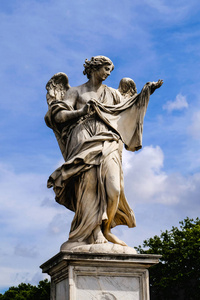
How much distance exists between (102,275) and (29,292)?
33.0 metres

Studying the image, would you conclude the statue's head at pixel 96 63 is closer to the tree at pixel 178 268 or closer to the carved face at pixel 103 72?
the carved face at pixel 103 72

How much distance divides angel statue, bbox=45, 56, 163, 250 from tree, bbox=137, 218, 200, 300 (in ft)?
72.8

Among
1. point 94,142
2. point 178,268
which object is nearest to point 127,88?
point 94,142

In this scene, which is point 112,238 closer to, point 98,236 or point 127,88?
point 98,236

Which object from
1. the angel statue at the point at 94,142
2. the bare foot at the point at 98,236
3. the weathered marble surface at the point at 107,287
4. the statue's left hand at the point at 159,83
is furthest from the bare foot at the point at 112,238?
the statue's left hand at the point at 159,83

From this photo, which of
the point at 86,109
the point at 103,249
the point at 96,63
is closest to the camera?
the point at 103,249

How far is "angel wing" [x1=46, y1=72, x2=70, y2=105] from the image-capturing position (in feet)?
32.6

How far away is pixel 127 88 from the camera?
10.4 meters

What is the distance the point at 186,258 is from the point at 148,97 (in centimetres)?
2333

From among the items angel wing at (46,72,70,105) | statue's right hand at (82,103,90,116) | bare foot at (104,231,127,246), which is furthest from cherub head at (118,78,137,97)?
bare foot at (104,231,127,246)

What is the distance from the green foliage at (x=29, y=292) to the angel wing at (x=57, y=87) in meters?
29.8

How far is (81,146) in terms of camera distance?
29.5ft

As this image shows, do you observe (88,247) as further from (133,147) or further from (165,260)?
(165,260)

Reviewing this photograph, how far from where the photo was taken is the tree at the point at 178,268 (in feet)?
100
